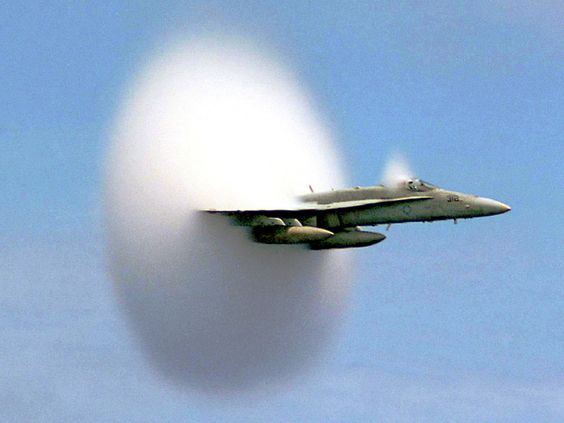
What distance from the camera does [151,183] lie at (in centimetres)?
10731

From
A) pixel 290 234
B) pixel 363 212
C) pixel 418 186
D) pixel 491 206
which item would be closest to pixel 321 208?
pixel 363 212

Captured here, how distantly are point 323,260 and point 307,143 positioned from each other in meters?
7.83

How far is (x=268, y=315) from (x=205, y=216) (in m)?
9.94

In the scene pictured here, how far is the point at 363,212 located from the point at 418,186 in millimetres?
3584

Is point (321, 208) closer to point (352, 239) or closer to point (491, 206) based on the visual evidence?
point (352, 239)

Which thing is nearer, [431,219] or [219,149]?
[431,219]

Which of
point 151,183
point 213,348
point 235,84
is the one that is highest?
point 235,84

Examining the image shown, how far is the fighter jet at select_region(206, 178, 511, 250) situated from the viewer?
9981cm

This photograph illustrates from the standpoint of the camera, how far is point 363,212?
100750 millimetres

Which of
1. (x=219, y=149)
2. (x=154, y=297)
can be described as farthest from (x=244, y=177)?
(x=154, y=297)

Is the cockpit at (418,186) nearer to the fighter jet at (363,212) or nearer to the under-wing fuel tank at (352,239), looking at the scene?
the fighter jet at (363,212)

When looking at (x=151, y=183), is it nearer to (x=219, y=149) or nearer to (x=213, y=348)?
(x=219, y=149)

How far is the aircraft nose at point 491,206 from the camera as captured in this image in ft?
325

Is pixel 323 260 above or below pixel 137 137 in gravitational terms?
below
